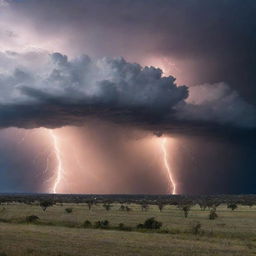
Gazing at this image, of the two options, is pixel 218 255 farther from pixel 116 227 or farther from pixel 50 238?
pixel 116 227

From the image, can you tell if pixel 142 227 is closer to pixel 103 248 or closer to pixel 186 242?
pixel 186 242

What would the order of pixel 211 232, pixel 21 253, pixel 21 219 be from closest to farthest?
pixel 21 253 < pixel 211 232 < pixel 21 219

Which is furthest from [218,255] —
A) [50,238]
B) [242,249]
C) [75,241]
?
[50,238]

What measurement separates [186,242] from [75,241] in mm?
12624

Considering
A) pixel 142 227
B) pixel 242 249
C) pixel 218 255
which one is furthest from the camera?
pixel 142 227

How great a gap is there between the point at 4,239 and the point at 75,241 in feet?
25.1

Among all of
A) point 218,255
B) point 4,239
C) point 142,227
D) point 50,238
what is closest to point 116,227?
point 142,227

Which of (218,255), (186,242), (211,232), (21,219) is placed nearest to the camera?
(218,255)

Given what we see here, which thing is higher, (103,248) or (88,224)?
(88,224)

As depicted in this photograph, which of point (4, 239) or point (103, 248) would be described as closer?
point (103, 248)

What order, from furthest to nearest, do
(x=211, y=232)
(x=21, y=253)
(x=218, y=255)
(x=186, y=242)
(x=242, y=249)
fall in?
(x=211, y=232) → (x=186, y=242) → (x=242, y=249) → (x=218, y=255) → (x=21, y=253)

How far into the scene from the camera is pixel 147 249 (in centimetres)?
4484

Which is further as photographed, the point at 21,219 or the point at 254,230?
the point at 21,219

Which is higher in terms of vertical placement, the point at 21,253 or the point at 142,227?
the point at 142,227
